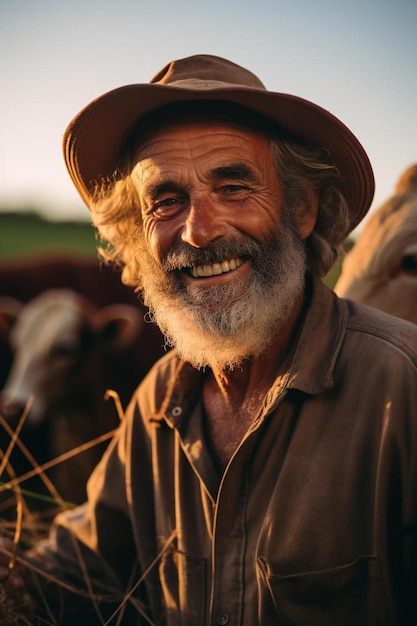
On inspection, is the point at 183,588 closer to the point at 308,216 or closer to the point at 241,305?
the point at 241,305

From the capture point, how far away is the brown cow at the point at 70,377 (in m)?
6.24

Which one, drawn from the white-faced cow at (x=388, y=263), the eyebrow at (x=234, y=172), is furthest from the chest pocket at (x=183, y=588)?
the white-faced cow at (x=388, y=263)

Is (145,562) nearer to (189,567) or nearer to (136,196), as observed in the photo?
(189,567)

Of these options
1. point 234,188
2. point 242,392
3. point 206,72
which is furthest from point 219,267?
point 206,72

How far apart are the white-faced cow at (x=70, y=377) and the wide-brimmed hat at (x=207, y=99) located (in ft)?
11.2

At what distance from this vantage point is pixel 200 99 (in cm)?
273

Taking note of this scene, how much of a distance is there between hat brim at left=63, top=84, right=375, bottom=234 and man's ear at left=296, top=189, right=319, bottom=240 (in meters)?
0.15

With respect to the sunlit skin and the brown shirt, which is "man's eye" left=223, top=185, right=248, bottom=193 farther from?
the brown shirt

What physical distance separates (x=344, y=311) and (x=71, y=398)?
13.5 ft

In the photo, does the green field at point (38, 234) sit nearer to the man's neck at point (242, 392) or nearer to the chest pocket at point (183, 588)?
the man's neck at point (242, 392)

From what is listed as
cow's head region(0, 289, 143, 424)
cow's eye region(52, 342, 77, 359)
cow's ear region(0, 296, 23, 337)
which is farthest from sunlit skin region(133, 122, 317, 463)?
cow's ear region(0, 296, 23, 337)

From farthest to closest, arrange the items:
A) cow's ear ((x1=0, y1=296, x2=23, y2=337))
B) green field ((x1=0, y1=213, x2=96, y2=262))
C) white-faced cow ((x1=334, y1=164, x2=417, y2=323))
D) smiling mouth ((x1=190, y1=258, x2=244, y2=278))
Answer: green field ((x1=0, y1=213, x2=96, y2=262)) < cow's ear ((x1=0, y1=296, x2=23, y2=337)) < white-faced cow ((x1=334, y1=164, x2=417, y2=323)) < smiling mouth ((x1=190, y1=258, x2=244, y2=278))

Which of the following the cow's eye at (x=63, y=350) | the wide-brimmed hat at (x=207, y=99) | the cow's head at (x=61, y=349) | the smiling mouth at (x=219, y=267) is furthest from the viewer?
the cow's eye at (x=63, y=350)

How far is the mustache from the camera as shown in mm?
2691
